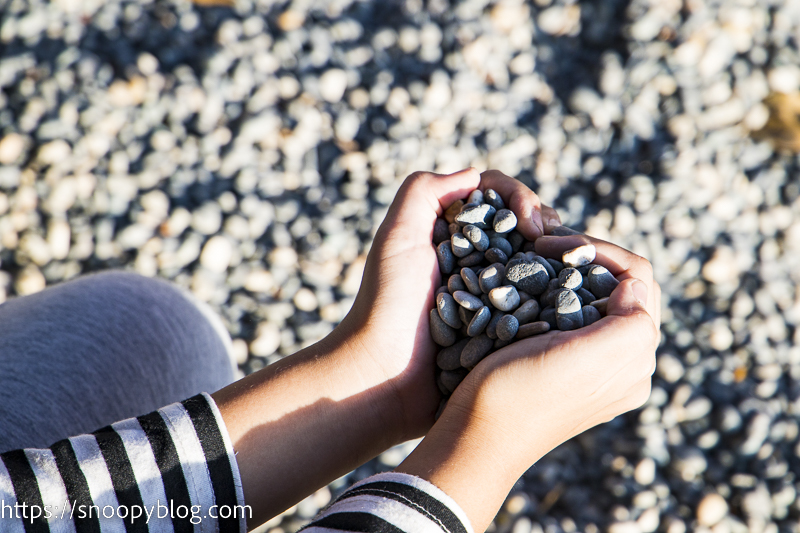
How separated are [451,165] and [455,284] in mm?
710

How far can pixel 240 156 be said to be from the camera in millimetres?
1441

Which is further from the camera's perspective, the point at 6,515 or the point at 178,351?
the point at 178,351

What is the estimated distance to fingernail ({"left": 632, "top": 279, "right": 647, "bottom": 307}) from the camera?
72 centimetres

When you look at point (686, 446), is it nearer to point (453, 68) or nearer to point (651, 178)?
point (651, 178)

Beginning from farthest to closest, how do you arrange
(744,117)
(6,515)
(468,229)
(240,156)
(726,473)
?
(744,117) → (240,156) → (726,473) → (468,229) → (6,515)

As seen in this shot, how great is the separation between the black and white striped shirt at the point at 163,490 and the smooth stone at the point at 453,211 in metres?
0.44

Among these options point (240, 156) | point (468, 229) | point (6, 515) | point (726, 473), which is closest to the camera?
point (6, 515)

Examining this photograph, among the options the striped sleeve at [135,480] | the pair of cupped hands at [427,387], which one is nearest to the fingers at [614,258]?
the pair of cupped hands at [427,387]

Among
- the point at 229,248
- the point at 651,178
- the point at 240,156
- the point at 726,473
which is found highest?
the point at 240,156

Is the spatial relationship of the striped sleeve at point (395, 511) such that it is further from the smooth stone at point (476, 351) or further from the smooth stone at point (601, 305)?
the smooth stone at point (601, 305)

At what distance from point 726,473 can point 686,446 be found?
102 mm

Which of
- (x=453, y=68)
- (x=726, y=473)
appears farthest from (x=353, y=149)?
(x=726, y=473)

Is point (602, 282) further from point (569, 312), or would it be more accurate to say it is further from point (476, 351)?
point (476, 351)

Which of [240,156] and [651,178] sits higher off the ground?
[240,156]
